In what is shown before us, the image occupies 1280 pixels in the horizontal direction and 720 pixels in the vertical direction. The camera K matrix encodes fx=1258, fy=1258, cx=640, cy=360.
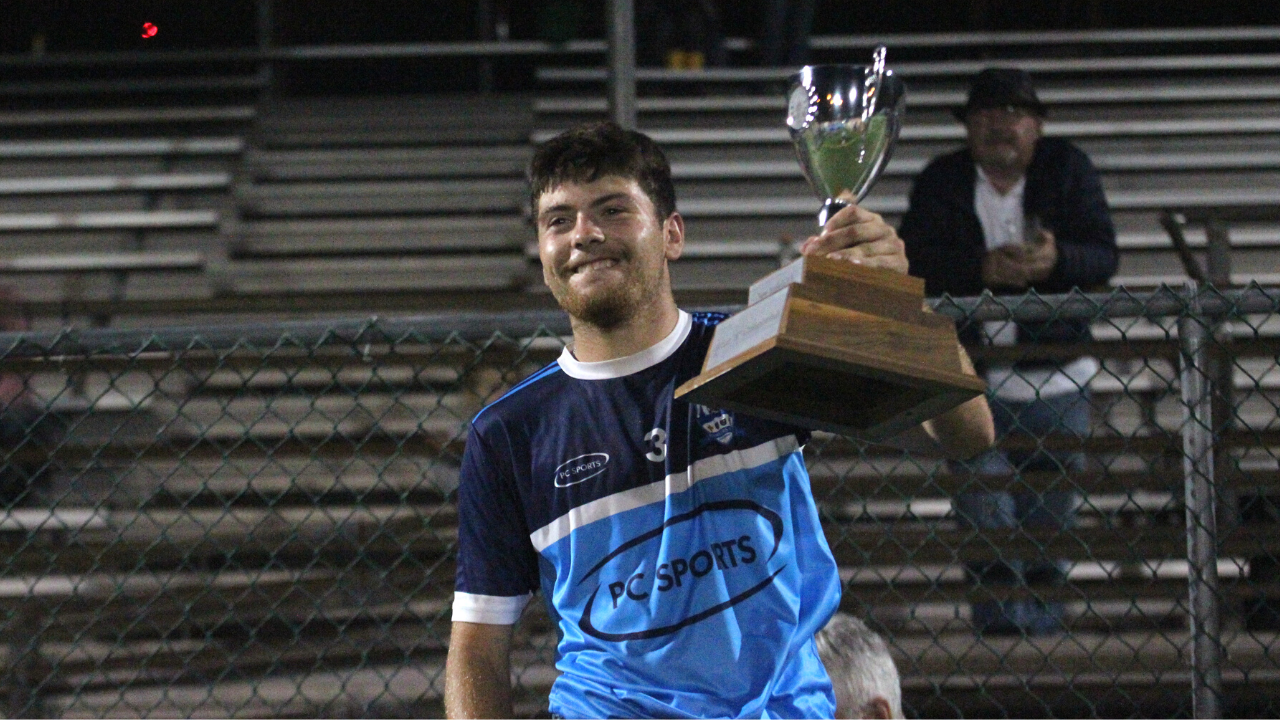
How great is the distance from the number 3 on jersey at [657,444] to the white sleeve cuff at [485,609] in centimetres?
32

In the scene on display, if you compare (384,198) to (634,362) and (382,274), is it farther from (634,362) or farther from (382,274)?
(634,362)

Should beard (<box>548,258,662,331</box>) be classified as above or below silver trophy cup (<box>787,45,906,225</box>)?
below

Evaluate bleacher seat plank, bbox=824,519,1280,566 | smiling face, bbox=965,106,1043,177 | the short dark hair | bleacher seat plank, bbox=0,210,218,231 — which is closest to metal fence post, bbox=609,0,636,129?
smiling face, bbox=965,106,1043,177

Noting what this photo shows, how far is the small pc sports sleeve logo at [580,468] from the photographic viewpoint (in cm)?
194

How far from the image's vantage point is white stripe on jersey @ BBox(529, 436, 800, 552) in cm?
190

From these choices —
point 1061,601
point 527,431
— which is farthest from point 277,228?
point 527,431

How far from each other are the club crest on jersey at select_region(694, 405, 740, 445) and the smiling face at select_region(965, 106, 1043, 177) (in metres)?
2.02

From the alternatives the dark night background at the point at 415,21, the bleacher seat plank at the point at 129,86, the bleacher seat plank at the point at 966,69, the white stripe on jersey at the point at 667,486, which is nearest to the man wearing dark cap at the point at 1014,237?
the white stripe on jersey at the point at 667,486

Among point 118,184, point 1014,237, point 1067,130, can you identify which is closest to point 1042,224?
point 1014,237

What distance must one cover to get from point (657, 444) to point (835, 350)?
47cm

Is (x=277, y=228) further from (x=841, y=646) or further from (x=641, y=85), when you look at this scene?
(x=841, y=646)

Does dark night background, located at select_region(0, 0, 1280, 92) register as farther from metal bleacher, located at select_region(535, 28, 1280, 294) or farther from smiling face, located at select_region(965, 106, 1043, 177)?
smiling face, located at select_region(965, 106, 1043, 177)

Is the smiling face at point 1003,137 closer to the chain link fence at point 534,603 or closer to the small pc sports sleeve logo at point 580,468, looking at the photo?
the chain link fence at point 534,603

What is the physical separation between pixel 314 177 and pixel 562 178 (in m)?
5.99
